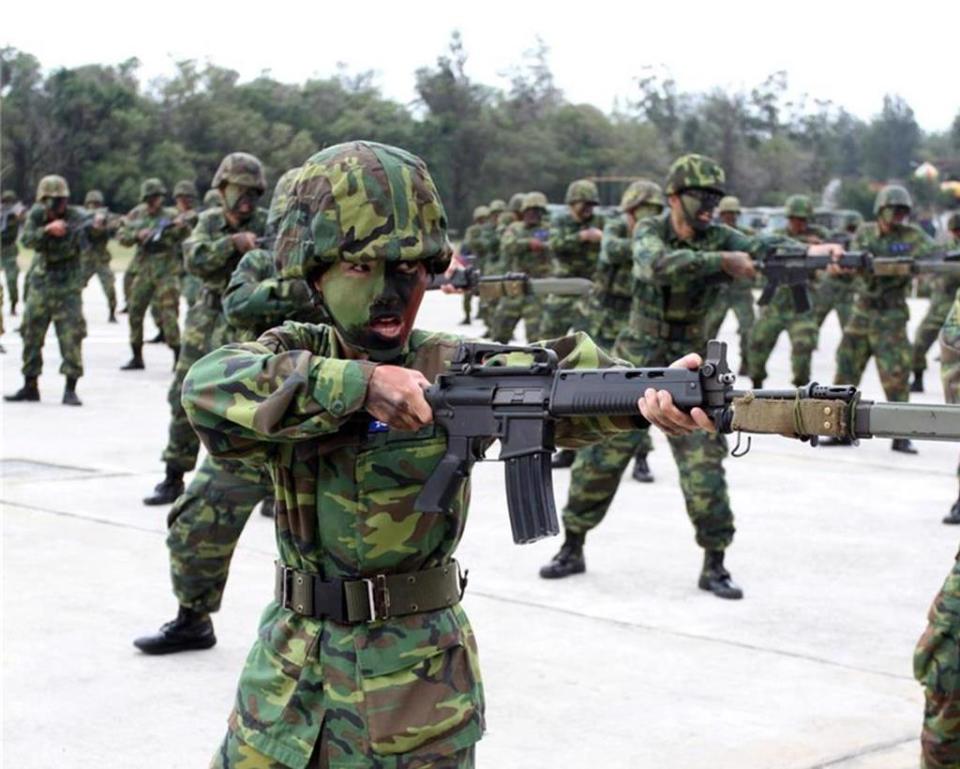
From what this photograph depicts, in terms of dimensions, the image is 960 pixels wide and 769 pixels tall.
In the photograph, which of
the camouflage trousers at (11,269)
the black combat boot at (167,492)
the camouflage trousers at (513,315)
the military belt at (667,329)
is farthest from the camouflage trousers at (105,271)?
the military belt at (667,329)

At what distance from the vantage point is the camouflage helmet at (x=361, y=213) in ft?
10.6

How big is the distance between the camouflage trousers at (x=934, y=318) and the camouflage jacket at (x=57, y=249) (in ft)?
23.9

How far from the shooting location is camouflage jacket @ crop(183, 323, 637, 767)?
3166 millimetres

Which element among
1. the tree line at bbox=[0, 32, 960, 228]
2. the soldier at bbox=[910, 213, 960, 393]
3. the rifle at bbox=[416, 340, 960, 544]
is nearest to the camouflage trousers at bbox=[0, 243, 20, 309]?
the tree line at bbox=[0, 32, 960, 228]

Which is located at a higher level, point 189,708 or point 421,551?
point 421,551

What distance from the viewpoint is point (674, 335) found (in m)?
8.19

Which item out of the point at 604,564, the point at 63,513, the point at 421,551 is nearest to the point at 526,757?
the point at 421,551

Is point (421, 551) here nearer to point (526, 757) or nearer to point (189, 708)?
point (526, 757)

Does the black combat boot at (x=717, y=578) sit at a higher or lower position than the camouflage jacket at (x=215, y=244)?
lower

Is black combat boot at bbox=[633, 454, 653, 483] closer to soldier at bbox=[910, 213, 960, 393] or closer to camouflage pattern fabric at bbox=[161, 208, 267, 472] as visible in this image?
camouflage pattern fabric at bbox=[161, 208, 267, 472]

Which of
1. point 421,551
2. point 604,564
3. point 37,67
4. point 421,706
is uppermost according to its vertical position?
point 37,67

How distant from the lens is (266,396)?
3.15 meters

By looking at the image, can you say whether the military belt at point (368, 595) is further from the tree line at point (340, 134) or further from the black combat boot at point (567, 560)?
the tree line at point (340, 134)

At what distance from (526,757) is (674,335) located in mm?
3223
